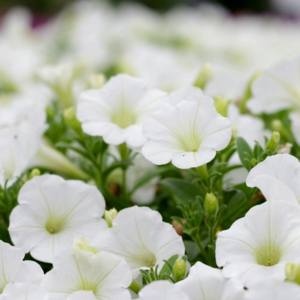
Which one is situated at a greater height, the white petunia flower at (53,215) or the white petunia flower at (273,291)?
the white petunia flower at (273,291)

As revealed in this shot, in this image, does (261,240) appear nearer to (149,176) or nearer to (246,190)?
(246,190)

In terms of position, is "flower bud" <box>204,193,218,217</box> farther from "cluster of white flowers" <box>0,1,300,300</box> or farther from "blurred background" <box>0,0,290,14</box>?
"blurred background" <box>0,0,290,14</box>

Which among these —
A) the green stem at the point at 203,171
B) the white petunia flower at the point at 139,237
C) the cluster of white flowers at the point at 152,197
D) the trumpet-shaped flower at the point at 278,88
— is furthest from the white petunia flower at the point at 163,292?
the trumpet-shaped flower at the point at 278,88

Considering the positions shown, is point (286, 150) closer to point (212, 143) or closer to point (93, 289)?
point (212, 143)

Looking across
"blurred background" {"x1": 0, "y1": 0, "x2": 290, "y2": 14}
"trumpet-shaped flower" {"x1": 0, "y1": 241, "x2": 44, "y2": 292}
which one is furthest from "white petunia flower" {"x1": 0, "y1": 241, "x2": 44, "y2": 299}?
"blurred background" {"x1": 0, "y1": 0, "x2": 290, "y2": 14}

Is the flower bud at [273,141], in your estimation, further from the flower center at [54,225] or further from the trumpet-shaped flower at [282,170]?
the flower center at [54,225]

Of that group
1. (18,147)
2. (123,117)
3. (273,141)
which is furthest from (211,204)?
(18,147)

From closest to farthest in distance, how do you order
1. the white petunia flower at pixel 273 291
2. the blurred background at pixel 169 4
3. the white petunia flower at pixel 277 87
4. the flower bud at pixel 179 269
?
the white petunia flower at pixel 273 291
the flower bud at pixel 179 269
the white petunia flower at pixel 277 87
the blurred background at pixel 169 4
